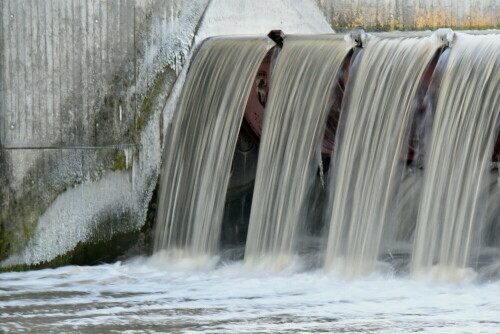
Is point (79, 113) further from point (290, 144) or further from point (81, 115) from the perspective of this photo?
point (290, 144)

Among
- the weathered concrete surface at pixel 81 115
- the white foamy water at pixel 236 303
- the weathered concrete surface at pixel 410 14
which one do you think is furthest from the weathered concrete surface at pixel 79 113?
the weathered concrete surface at pixel 410 14

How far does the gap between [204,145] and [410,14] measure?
8.71ft

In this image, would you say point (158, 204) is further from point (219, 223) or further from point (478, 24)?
point (478, 24)

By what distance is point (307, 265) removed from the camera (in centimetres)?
790

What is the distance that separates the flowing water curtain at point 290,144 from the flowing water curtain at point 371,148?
23 cm

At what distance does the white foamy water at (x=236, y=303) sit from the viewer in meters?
6.01

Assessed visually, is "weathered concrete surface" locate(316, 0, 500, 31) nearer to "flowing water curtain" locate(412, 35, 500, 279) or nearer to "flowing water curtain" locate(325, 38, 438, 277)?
"flowing water curtain" locate(325, 38, 438, 277)

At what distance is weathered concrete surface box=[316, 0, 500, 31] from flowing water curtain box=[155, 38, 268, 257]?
4.58 ft

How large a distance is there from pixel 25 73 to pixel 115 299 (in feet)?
7.42


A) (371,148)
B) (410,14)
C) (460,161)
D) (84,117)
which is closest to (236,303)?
(371,148)

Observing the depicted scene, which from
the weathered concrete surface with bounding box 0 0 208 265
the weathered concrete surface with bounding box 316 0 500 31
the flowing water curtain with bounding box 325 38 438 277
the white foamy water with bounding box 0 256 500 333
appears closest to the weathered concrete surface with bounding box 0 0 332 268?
the weathered concrete surface with bounding box 0 0 208 265

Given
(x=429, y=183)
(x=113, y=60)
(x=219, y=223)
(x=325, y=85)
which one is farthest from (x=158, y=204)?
(x=429, y=183)

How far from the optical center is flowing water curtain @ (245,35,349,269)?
8.11 m

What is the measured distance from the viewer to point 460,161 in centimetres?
724
